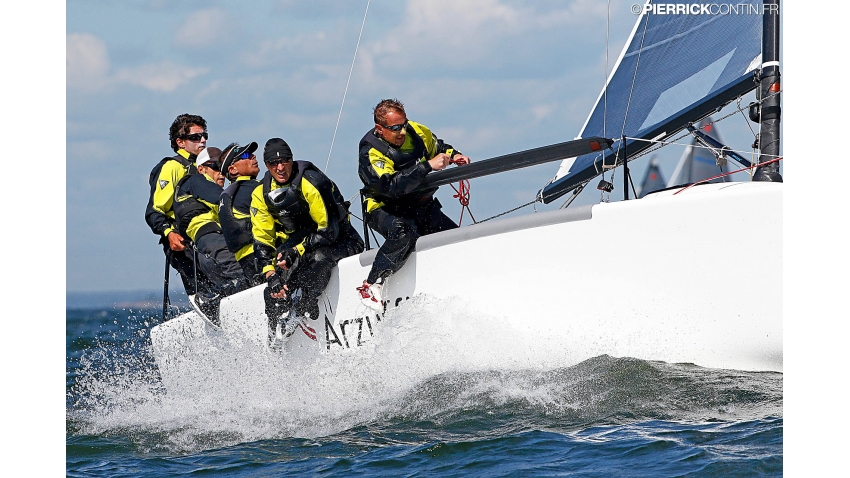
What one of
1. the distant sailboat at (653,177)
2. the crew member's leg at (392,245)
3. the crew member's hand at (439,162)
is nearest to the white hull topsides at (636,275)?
the crew member's leg at (392,245)

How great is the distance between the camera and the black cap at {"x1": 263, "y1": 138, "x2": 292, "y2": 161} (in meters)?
5.54

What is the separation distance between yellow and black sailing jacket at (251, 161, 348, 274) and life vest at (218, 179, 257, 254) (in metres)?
0.39

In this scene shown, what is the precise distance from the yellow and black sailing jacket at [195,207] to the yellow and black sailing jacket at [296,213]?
37.4 inches

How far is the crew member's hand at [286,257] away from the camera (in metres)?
5.74

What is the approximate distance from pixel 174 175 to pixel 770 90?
4171mm

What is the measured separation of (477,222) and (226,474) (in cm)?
219

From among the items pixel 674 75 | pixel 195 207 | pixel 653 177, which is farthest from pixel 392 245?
pixel 653 177

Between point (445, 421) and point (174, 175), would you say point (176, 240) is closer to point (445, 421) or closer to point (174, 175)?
point (174, 175)

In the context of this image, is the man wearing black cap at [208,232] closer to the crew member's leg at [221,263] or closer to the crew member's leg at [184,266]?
the crew member's leg at [221,263]

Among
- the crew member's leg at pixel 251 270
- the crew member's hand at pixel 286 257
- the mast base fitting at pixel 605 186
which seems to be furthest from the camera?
the crew member's leg at pixel 251 270

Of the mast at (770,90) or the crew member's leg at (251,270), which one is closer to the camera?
the mast at (770,90)

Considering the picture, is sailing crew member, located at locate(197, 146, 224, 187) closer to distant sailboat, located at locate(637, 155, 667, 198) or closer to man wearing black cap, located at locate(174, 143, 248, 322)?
man wearing black cap, located at locate(174, 143, 248, 322)

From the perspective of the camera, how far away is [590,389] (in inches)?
184
